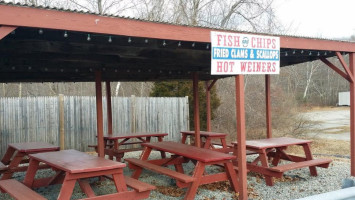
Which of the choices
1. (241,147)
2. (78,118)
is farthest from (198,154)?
(78,118)

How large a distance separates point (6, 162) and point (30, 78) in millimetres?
2096

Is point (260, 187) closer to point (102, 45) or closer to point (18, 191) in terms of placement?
point (102, 45)

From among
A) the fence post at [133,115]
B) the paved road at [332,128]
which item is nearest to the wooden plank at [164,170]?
the fence post at [133,115]

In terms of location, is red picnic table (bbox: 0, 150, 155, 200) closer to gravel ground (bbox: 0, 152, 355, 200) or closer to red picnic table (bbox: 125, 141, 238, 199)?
red picnic table (bbox: 125, 141, 238, 199)

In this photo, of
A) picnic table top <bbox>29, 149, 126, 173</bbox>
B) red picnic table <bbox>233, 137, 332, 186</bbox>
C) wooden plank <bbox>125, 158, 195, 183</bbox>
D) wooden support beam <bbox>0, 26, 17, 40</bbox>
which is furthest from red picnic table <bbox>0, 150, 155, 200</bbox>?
red picnic table <bbox>233, 137, 332, 186</bbox>

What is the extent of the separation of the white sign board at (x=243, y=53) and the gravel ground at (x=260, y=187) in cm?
209

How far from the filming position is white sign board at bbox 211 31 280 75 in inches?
190

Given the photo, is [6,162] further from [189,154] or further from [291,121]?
[291,121]

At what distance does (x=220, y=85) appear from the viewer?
18.0 metres

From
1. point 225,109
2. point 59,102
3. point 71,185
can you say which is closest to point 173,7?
point 225,109

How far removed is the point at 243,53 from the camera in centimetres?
506

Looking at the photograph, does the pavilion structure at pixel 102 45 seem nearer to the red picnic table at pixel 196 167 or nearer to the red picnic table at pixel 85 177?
the red picnic table at pixel 196 167

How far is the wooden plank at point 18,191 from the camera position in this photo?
4.05 metres

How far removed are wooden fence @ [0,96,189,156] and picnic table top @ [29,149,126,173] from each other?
17.6ft
